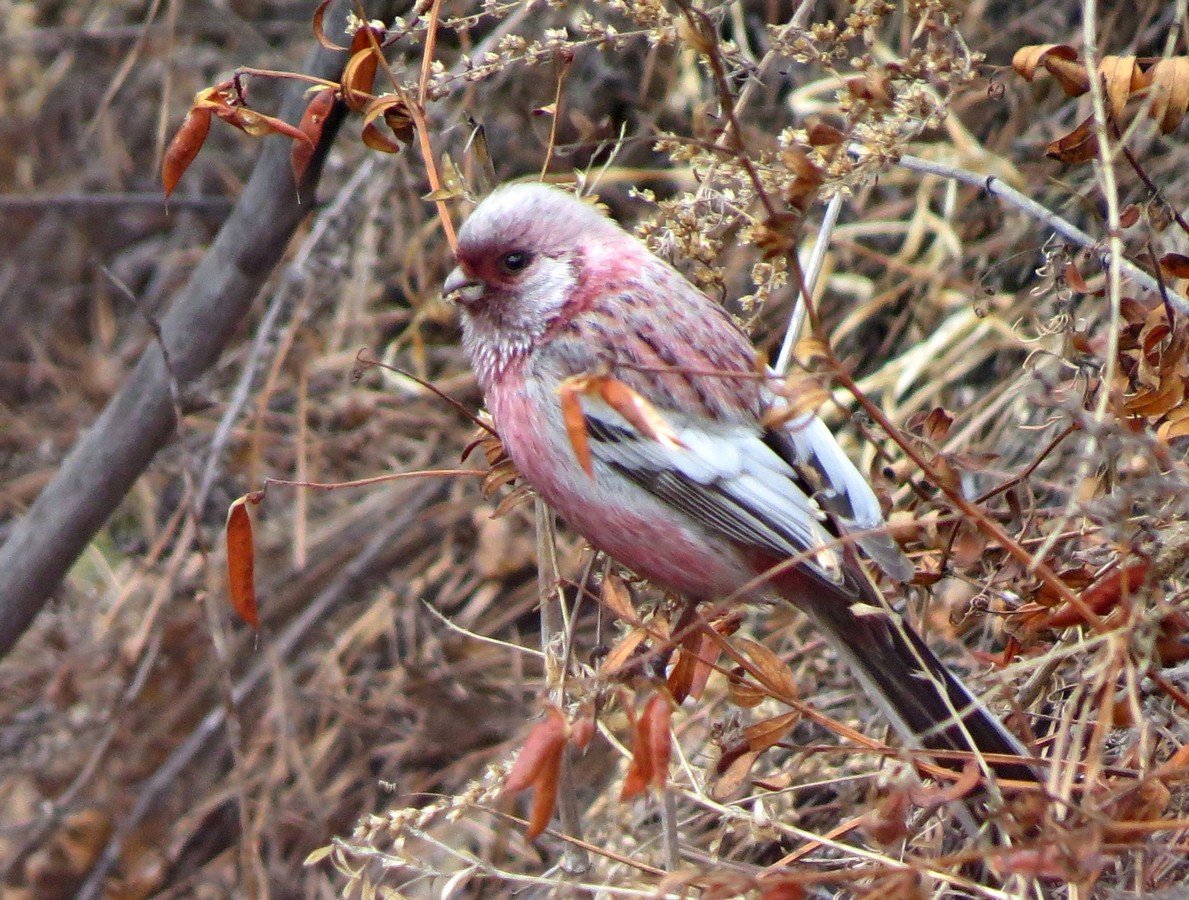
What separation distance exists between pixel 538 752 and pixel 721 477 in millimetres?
1126

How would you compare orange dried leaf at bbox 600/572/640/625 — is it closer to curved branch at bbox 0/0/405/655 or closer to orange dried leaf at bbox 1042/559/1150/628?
orange dried leaf at bbox 1042/559/1150/628

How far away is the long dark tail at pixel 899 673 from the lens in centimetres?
251

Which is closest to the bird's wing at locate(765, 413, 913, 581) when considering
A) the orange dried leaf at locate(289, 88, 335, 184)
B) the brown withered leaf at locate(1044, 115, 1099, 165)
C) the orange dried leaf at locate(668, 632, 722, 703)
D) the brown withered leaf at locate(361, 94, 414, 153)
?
the orange dried leaf at locate(668, 632, 722, 703)

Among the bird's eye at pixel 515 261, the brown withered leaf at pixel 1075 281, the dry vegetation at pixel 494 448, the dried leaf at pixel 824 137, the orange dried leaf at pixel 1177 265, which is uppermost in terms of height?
the dried leaf at pixel 824 137

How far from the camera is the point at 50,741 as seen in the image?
4.72 meters

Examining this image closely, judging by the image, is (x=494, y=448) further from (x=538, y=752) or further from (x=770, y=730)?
(x=538, y=752)

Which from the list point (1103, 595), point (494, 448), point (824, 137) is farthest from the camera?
point (494, 448)

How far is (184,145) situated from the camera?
2584 millimetres

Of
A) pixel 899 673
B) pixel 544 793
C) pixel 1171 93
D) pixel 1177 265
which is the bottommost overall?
pixel 899 673

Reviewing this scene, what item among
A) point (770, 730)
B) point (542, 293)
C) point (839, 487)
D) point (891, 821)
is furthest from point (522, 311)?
point (891, 821)

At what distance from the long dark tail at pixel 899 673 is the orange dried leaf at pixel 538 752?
0.71m

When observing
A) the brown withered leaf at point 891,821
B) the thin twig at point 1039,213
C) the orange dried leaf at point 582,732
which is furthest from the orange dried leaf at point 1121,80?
the orange dried leaf at point 582,732

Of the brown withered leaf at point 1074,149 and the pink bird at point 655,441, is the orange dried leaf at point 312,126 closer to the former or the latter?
the pink bird at point 655,441

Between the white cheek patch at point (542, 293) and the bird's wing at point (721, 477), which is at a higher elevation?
the white cheek patch at point (542, 293)
